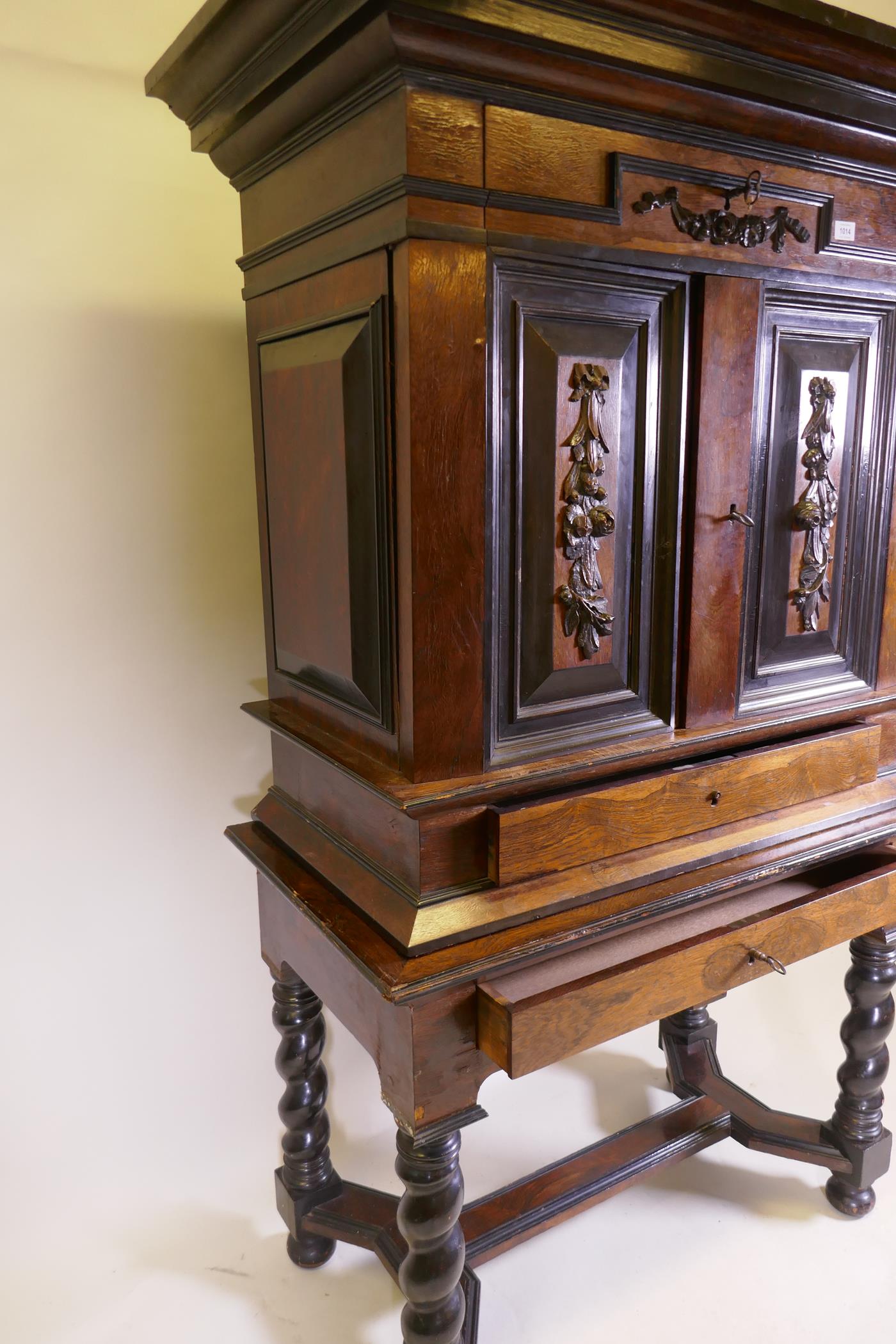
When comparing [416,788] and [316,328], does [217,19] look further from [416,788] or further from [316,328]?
[416,788]

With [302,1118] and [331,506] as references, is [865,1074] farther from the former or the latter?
[331,506]

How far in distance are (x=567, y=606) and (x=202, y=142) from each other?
929mm

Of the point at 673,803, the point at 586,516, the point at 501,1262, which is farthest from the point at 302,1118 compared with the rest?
the point at 586,516

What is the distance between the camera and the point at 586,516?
4.40 feet

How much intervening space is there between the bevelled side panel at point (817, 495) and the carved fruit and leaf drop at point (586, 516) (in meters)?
0.30

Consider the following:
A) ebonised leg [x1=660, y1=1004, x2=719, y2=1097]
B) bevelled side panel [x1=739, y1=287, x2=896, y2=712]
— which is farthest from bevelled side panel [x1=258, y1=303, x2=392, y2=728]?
ebonised leg [x1=660, y1=1004, x2=719, y2=1097]

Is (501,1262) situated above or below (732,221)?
below

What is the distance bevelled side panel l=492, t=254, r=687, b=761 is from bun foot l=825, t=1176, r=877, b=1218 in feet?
4.22

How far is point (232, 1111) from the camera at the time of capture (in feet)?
7.04

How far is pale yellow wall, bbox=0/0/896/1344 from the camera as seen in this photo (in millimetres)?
1681

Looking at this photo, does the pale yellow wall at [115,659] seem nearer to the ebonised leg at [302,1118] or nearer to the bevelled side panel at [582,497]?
the ebonised leg at [302,1118]

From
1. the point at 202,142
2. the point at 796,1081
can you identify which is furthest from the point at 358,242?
the point at 796,1081

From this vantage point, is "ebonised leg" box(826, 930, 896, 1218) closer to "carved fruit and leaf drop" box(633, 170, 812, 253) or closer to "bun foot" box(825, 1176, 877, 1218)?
"bun foot" box(825, 1176, 877, 1218)

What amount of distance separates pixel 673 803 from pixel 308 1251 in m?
1.22
